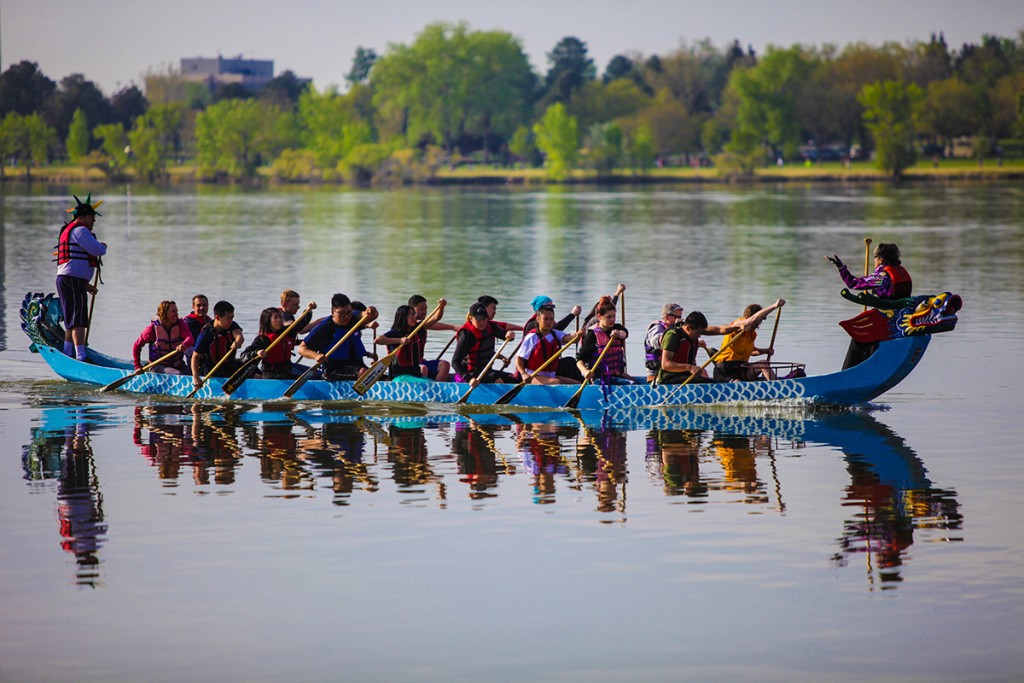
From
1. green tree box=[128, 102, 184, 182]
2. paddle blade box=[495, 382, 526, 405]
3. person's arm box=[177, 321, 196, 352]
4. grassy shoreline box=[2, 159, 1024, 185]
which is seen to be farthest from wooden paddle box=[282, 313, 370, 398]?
green tree box=[128, 102, 184, 182]

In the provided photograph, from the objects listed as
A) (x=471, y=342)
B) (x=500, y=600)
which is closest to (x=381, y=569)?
(x=500, y=600)

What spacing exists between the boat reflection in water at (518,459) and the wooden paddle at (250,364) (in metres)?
0.30

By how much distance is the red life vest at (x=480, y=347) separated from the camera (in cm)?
2003

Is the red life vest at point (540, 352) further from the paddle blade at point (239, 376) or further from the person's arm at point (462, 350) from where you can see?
the paddle blade at point (239, 376)

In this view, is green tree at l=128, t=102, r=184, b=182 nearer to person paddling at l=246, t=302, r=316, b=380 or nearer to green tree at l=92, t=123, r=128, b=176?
green tree at l=92, t=123, r=128, b=176

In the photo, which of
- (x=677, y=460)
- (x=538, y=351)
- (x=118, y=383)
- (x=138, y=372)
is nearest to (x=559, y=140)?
(x=118, y=383)

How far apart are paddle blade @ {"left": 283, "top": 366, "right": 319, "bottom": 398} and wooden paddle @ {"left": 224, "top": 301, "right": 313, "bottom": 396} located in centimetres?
56

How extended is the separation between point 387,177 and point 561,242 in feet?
340

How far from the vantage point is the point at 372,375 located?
20281 millimetres

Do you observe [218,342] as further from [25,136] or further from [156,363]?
[25,136]

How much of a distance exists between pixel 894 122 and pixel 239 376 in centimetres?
11681

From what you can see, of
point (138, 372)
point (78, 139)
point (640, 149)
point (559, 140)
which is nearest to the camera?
point (138, 372)

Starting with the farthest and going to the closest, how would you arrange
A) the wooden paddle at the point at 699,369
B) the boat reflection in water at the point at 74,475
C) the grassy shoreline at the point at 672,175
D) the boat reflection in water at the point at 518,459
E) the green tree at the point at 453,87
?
the green tree at the point at 453,87 → the grassy shoreline at the point at 672,175 → the wooden paddle at the point at 699,369 → the boat reflection in water at the point at 518,459 → the boat reflection in water at the point at 74,475

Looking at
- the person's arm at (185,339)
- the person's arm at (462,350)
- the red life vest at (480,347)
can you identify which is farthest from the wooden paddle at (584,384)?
the person's arm at (185,339)
